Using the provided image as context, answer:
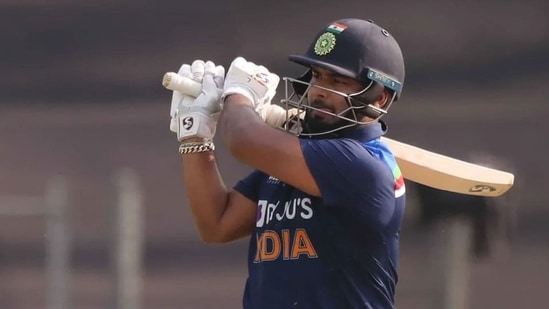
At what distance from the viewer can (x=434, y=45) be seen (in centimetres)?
423

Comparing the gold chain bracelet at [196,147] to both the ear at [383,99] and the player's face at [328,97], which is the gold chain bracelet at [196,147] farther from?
the ear at [383,99]

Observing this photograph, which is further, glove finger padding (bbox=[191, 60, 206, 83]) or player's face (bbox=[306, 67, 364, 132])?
glove finger padding (bbox=[191, 60, 206, 83])

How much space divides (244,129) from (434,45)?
5.87 ft

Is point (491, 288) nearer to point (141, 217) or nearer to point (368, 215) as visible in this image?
point (141, 217)

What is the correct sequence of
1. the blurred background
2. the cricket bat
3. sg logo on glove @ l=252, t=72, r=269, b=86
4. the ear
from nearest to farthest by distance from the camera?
1. the ear
2. sg logo on glove @ l=252, t=72, r=269, b=86
3. the cricket bat
4. the blurred background

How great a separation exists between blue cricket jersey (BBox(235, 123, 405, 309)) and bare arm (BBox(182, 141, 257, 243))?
231 millimetres

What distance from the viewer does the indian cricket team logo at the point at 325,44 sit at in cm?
262

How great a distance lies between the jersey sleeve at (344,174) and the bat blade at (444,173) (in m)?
0.48

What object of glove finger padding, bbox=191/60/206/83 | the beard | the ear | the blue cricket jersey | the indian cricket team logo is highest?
the indian cricket team logo

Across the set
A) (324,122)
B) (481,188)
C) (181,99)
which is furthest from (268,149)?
(481,188)

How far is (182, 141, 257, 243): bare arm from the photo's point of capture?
2.86 metres

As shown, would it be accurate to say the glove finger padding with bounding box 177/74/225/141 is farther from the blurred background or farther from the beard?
the blurred background

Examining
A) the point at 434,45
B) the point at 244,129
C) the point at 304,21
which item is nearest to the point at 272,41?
the point at 304,21

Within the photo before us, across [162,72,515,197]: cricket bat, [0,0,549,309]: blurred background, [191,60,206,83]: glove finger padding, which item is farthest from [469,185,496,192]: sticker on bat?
[0,0,549,309]: blurred background
